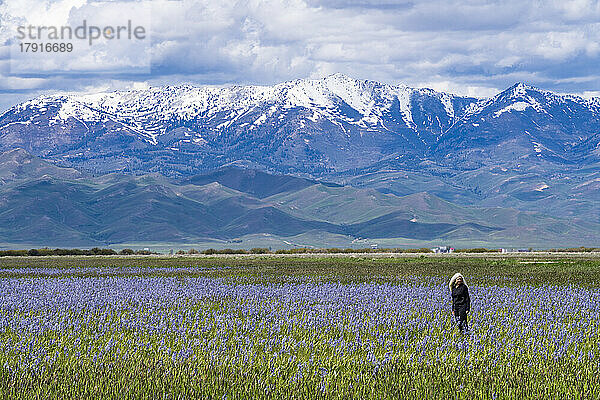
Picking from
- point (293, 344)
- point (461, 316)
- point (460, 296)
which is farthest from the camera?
point (461, 316)

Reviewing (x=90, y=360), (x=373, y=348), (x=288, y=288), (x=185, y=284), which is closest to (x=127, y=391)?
(x=90, y=360)

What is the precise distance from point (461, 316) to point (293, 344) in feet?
18.2

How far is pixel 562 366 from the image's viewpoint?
19500mm

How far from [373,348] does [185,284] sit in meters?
21.2

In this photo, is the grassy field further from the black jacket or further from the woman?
the black jacket

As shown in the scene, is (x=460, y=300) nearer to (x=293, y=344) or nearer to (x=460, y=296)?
(x=460, y=296)

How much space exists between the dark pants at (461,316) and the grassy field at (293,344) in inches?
10.2

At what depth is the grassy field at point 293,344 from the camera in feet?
56.7

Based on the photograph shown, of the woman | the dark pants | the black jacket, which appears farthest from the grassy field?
the black jacket

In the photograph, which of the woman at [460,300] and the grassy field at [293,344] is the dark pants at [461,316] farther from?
the grassy field at [293,344]

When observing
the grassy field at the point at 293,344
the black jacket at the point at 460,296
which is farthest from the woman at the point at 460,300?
the grassy field at the point at 293,344

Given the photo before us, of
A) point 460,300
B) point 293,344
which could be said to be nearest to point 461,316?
point 460,300

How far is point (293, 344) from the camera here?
2208cm

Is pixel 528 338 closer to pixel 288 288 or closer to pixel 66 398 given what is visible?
pixel 66 398
